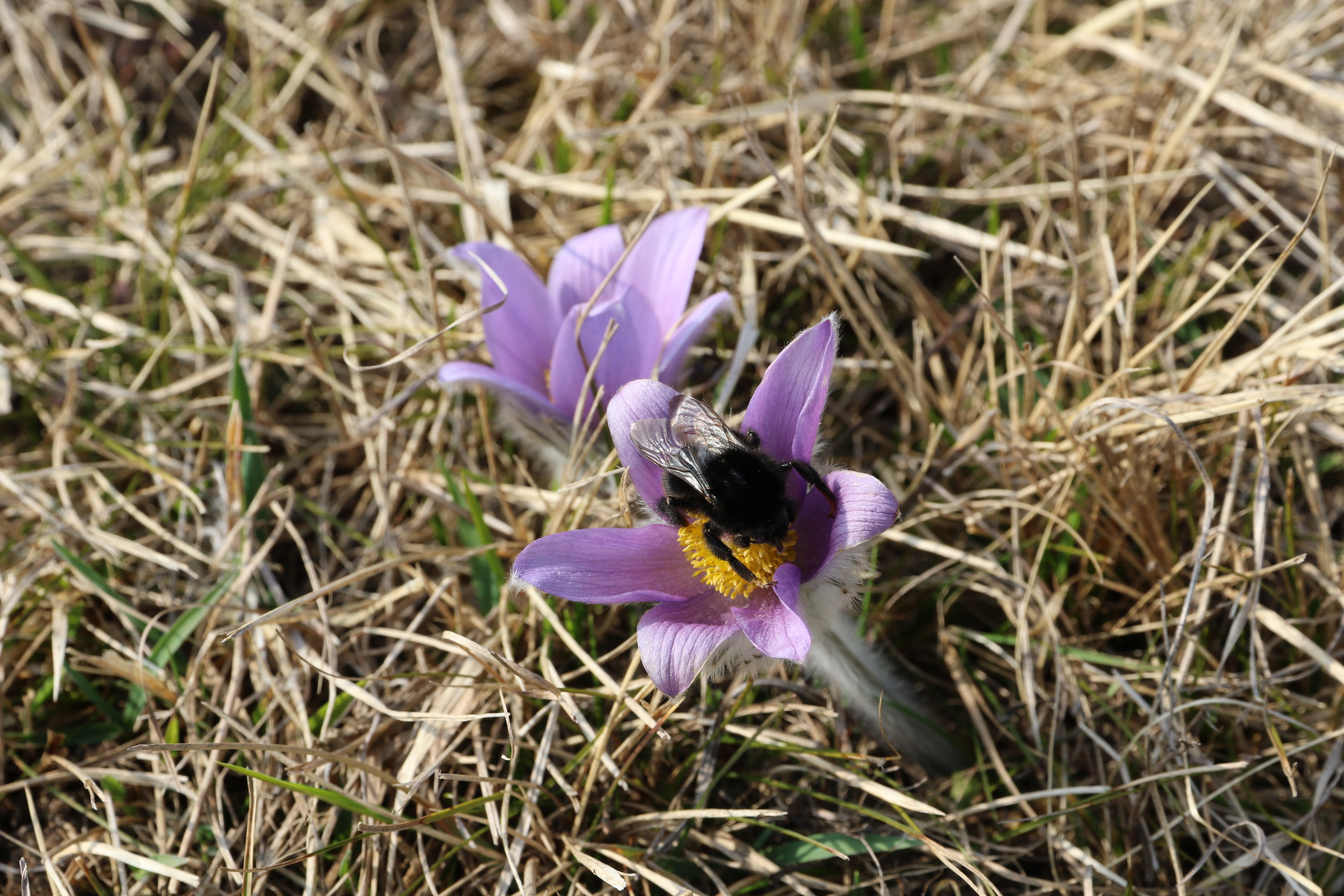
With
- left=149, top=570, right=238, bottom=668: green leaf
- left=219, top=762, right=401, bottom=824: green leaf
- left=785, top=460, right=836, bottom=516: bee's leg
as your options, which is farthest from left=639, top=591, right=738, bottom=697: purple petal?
left=149, top=570, right=238, bottom=668: green leaf

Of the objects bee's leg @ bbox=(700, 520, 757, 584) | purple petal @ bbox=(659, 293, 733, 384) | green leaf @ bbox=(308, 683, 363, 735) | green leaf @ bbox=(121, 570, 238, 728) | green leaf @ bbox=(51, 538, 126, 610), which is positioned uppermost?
purple petal @ bbox=(659, 293, 733, 384)

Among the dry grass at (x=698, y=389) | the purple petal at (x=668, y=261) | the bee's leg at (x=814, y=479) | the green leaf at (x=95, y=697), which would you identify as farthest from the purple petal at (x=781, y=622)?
the green leaf at (x=95, y=697)

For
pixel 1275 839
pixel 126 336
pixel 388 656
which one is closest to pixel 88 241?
pixel 126 336

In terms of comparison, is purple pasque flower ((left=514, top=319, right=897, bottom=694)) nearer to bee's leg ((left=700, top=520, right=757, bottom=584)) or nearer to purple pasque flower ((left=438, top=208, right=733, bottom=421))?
bee's leg ((left=700, top=520, right=757, bottom=584))

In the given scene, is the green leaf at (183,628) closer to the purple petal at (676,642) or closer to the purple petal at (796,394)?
the purple petal at (676,642)

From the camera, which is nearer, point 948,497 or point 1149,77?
point 948,497

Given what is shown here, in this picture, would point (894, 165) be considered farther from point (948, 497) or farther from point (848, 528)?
point (848, 528)
